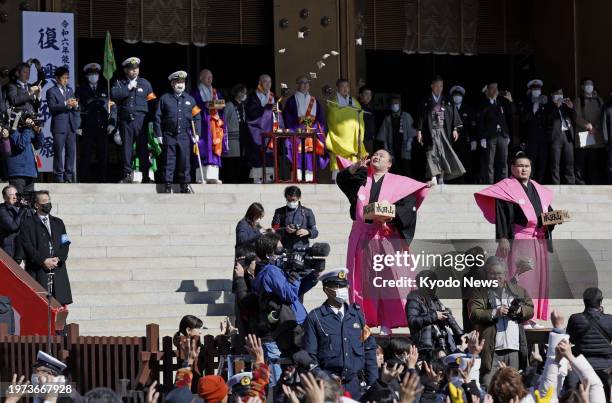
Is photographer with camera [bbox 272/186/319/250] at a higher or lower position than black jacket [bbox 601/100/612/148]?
lower

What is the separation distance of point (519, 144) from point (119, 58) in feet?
19.5

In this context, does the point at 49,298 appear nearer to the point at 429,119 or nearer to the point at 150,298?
the point at 150,298

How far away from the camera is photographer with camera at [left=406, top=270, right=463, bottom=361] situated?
11.0 m

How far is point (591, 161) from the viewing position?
21031mm

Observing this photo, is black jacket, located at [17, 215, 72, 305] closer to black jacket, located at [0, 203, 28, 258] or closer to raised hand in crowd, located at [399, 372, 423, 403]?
black jacket, located at [0, 203, 28, 258]

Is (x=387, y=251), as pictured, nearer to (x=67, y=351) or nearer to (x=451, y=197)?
(x=67, y=351)

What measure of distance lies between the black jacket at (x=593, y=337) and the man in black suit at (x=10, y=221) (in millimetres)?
5503

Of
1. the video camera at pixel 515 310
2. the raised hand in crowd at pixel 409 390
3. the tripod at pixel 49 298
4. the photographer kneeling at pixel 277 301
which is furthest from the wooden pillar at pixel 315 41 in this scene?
the raised hand in crowd at pixel 409 390

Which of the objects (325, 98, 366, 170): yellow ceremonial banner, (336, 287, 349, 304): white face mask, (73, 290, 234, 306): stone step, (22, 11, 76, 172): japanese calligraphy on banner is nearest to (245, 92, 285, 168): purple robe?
(325, 98, 366, 170): yellow ceremonial banner

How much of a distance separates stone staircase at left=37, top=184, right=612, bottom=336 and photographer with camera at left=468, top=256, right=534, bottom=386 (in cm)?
356

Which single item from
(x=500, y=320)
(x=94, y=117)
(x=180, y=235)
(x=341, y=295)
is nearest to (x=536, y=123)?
(x=94, y=117)

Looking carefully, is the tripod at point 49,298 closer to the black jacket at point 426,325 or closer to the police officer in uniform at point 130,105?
the black jacket at point 426,325

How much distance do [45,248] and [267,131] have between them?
19.0ft

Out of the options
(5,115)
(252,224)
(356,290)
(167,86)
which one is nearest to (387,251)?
(356,290)
